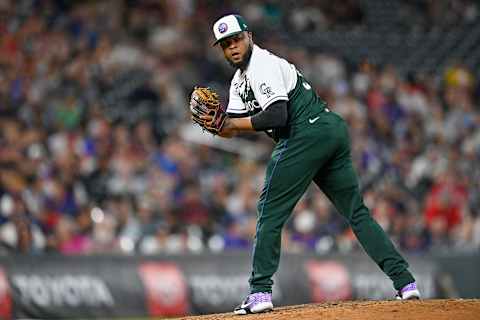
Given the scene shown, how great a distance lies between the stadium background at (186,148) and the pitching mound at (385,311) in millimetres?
4830

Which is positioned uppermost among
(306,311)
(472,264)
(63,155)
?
(63,155)

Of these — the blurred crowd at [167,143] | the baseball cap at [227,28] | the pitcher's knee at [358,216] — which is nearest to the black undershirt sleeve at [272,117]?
the baseball cap at [227,28]

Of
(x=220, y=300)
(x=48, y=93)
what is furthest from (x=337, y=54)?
(x=220, y=300)

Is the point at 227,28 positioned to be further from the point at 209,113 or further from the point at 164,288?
the point at 164,288

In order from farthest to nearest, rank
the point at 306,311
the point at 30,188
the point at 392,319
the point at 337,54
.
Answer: the point at 337,54
the point at 30,188
the point at 306,311
the point at 392,319

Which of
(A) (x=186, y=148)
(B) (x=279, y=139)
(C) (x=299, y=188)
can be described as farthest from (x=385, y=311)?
(A) (x=186, y=148)

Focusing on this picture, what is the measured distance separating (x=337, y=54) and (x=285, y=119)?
9689 millimetres

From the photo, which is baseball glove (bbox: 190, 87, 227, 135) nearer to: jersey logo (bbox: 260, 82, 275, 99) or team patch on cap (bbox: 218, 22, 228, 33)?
jersey logo (bbox: 260, 82, 275, 99)

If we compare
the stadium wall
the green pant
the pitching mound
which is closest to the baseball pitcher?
the green pant

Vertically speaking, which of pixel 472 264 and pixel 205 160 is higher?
pixel 205 160

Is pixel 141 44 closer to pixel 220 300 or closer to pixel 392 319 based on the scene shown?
pixel 220 300

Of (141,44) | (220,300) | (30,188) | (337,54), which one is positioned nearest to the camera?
(220,300)

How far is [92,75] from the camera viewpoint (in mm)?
14453

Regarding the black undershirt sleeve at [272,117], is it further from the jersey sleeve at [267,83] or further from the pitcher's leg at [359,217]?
the pitcher's leg at [359,217]
